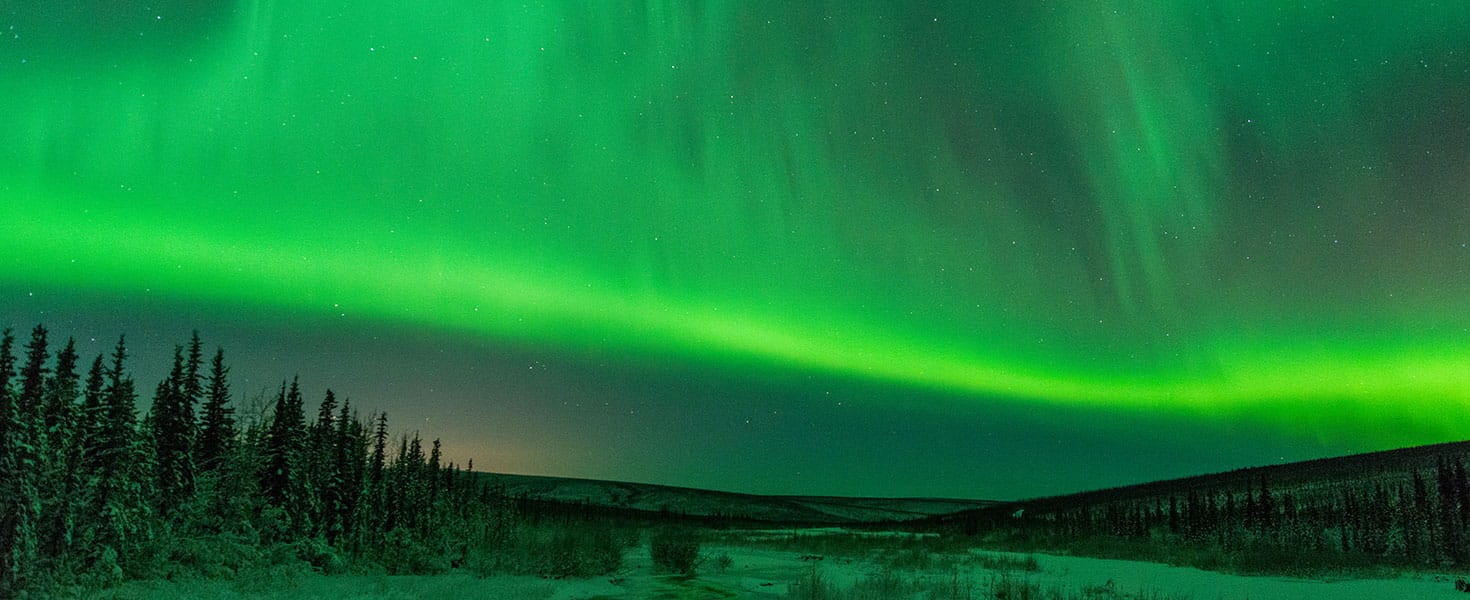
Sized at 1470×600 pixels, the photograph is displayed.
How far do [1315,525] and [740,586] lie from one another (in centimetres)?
5750

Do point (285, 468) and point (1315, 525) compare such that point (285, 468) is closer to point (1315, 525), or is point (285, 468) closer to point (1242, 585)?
point (1242, 585)

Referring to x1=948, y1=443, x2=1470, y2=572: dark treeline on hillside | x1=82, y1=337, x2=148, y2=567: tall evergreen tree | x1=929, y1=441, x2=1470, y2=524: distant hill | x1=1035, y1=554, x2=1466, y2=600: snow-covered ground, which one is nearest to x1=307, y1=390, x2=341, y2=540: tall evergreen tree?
x1=82, y1=337, x2=148, y2=567: tall evergreen tree

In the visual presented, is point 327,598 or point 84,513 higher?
point 84,513

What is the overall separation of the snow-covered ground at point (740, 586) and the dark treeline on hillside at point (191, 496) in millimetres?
2050

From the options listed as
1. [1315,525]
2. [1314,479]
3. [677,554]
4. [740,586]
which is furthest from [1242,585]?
[1314,479]

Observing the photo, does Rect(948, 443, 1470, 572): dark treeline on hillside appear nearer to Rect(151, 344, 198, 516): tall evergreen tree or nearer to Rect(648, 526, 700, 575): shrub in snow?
Rect(648, 526, 700, 575): shrub in snow

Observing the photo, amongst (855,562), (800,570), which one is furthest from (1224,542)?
(800,570)

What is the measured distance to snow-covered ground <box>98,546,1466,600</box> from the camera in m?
26.5

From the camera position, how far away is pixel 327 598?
2520 cm

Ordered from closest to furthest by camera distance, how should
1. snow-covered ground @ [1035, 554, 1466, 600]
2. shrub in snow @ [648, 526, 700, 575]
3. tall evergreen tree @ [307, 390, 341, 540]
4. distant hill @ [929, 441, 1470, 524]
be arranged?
snow-covered ground @ [1035, 554, 1466, 600]
shrub in snow @ [648, 526, 700, 575]
tall evergreen tree @ [307, 390, 341, 540]
distant hill @ [929, 441, 1470, 524]

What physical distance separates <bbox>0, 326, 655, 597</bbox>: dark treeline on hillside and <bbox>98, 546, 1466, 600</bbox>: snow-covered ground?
2050 millimetres

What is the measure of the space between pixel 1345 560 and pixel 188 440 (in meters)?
54.7

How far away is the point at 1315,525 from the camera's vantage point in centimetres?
6688

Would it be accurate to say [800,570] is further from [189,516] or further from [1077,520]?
[1077,520]
